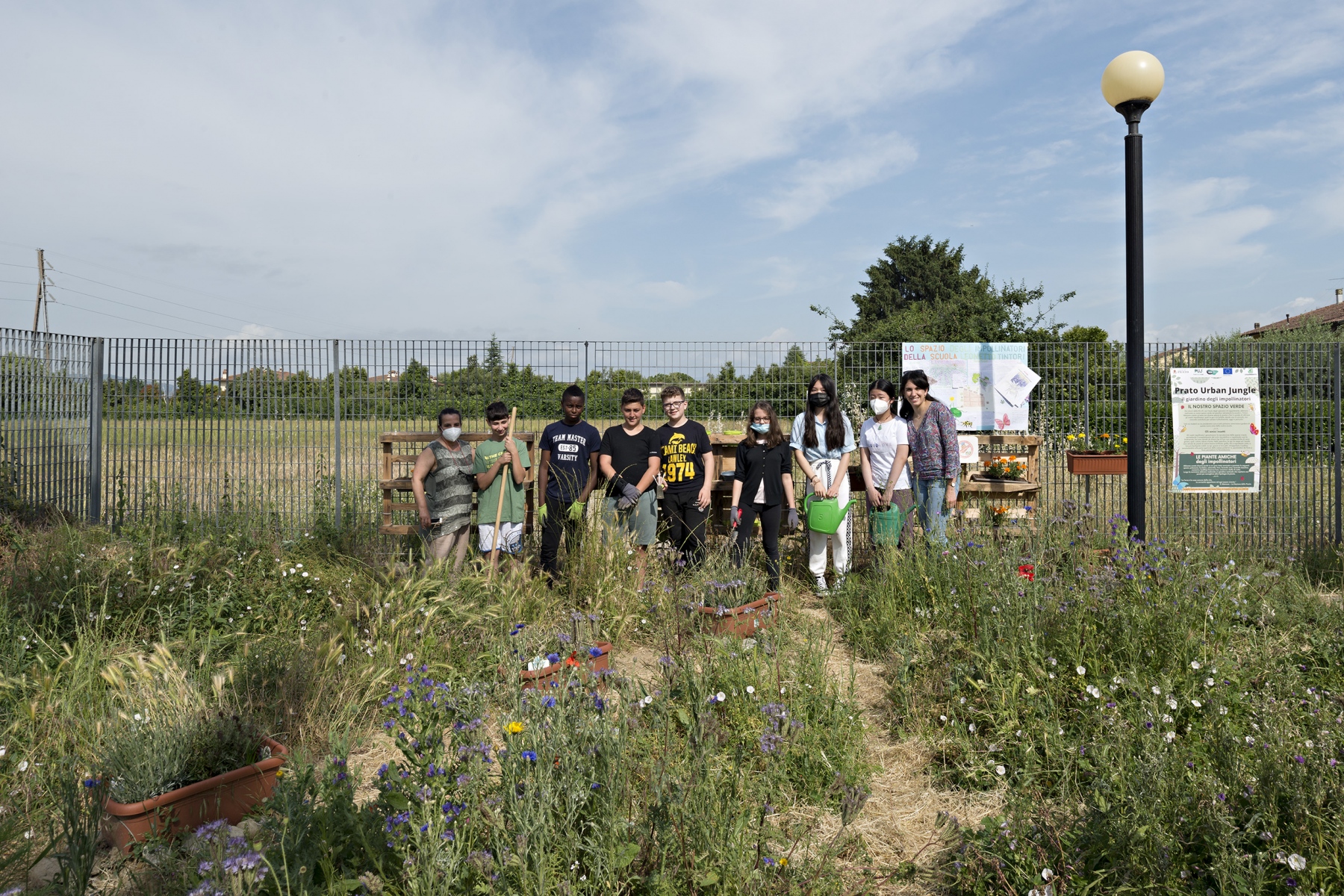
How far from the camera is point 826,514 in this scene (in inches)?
239

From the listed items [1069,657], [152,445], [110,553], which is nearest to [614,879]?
[1069,657]

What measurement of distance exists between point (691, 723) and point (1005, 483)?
17.5 feet

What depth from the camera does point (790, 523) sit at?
6.79 meters

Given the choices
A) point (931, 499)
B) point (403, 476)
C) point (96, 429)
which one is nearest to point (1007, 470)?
point (931, 499)

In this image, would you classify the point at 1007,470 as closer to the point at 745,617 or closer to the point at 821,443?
the point at 821,443

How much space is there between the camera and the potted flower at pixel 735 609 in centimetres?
450

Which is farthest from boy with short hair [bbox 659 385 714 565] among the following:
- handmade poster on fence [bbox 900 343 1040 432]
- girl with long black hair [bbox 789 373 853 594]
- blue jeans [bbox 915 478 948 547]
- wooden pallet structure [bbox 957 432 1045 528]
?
handmade poster on fence [bbox 900 343 1040 432]

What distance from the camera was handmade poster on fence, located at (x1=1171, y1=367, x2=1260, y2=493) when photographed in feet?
25.3

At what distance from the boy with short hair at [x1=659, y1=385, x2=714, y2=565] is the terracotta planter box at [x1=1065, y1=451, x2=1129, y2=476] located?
381cm

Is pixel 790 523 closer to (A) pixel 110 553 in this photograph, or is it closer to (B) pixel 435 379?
(B) pixel 435 379

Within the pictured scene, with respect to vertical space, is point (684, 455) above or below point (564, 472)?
above

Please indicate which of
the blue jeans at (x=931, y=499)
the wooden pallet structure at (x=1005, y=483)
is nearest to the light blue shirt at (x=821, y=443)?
the blue jeans at (x=931, y=499)

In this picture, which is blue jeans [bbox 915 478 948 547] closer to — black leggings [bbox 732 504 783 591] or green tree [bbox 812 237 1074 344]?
black leggings [bbox 732 504 783 591]

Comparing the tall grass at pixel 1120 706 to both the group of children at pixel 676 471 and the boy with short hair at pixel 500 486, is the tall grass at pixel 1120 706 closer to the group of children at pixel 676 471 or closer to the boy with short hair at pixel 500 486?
the group of children at pixel 676 471
